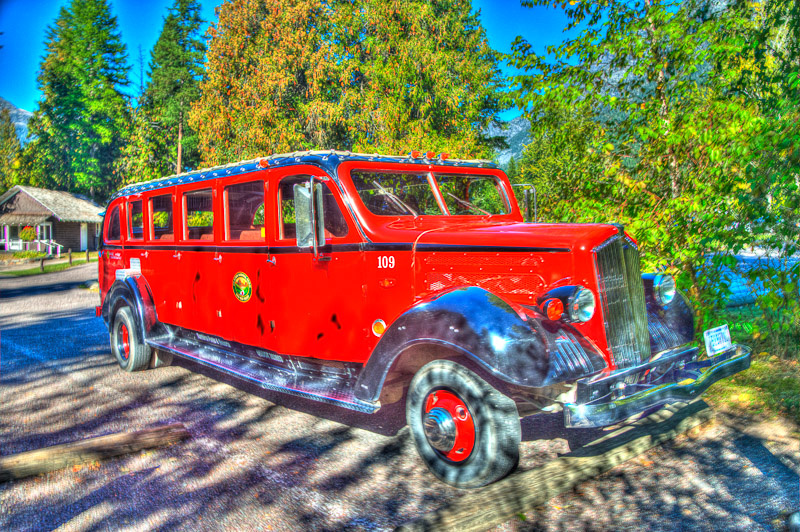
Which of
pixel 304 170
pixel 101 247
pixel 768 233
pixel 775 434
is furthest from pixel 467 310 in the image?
pixel 101 247

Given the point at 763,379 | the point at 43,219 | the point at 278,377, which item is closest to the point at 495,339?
the point at 278,377

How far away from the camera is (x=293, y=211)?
16.8 feet

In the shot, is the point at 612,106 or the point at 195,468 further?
the point at 612,106

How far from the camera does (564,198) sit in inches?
277

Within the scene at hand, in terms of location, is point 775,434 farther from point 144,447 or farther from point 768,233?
point 144,447

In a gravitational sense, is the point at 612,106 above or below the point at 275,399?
above

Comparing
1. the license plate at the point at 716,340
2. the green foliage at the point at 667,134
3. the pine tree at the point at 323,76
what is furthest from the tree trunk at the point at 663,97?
the pine tree at the point at 323,76

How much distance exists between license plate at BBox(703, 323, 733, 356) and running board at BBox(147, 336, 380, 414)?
8.02ft

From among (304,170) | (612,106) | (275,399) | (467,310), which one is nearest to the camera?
(467,310)

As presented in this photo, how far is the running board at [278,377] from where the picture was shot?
433cm

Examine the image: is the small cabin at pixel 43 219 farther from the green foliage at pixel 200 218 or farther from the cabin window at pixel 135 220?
the green foliage at pixel 200 218

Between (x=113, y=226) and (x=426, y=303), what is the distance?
5.75 metres

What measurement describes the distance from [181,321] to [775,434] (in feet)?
19.0

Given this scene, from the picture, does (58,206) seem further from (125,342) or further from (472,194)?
(472,194)
